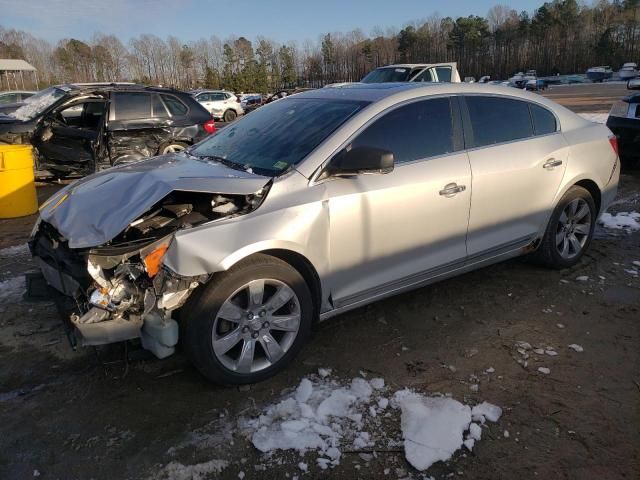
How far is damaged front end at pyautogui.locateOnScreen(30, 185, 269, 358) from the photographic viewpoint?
2684 millimetres

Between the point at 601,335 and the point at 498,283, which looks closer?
the point at 601,335

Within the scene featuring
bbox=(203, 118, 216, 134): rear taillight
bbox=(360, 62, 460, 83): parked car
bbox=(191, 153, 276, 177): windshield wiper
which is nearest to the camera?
bbox=(191, 153, 276, 177): windshield wiper

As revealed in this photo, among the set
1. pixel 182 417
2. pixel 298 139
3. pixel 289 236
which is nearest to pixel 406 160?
pixel 298 139

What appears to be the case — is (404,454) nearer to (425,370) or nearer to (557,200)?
(425,370)

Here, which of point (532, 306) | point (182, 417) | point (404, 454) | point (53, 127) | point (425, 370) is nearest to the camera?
point (404, 454)

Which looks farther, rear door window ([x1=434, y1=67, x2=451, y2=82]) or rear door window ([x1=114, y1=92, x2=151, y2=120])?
rear door window ([x1=434, y1=67, x2=451, y2=82])

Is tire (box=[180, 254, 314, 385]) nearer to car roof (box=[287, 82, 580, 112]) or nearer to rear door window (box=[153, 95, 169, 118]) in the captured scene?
car roof (box=[287, 82, 580, 112])

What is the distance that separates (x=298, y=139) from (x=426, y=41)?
A: 110003mm

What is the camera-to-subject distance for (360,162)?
309 cm

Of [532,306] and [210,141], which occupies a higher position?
[210,141]

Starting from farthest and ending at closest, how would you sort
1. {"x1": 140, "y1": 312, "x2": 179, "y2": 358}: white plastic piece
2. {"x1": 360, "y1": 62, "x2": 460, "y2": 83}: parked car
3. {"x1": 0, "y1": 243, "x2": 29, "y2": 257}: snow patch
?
{"x1": 360, "y1": 62, "x2": 460, "y2": 83}: parked car, {"x1": 0, "y1": 243, "x2": 29, "y2": 257}: snow patch, {"x1": 140, "y1": 312, "x2": 179, "y2": 358}: white plastic piece

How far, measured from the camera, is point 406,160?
11.4ft

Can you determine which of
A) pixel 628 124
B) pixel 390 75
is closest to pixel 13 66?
pixel 390 75

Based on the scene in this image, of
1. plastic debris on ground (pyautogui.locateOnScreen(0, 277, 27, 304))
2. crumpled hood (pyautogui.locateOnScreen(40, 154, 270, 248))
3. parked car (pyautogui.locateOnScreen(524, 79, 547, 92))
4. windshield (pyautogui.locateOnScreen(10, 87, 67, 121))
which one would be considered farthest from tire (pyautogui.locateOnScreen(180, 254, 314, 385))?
parked car (pyautogui.locateOnScreen(524, 79, 547, 92))
